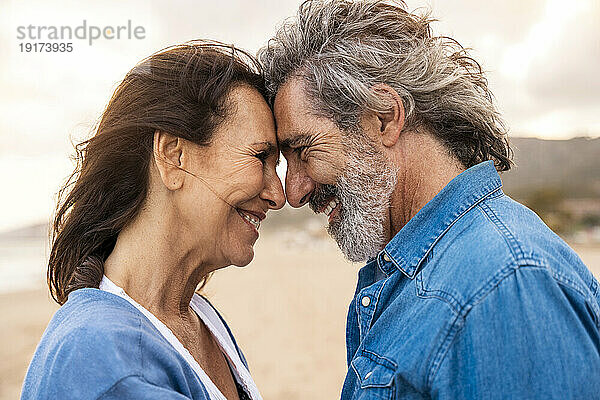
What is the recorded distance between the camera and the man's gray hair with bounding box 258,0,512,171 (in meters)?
1.63

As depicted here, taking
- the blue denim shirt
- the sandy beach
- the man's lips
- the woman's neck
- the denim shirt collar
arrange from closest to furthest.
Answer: the blue denim shirt → the denim shirt collar → the woman's neck → the man's lips → the sandy beach

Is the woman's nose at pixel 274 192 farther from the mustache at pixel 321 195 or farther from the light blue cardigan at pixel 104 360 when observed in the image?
the light blue cardigan at pixel 104 360

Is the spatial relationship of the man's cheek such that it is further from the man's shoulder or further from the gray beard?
the man's shoulder

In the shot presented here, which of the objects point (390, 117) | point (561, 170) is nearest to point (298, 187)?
point (390, 117)

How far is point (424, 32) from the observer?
5.78ft

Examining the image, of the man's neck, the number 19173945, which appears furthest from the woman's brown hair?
the number 19173945

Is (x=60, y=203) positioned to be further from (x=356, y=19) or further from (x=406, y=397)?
(x=406, y=397)

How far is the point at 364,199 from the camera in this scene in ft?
5.55

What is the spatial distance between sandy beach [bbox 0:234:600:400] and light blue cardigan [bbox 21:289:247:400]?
7696mm

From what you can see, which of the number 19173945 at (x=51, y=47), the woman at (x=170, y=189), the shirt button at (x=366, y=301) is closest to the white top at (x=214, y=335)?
the woman at (x=170, y=189)

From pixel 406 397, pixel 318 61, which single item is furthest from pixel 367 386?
pixel 318 61

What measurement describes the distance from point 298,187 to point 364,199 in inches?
8.7

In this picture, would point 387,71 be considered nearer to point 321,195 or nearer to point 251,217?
point 321,195

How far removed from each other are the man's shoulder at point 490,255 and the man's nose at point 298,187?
1.66 feet
